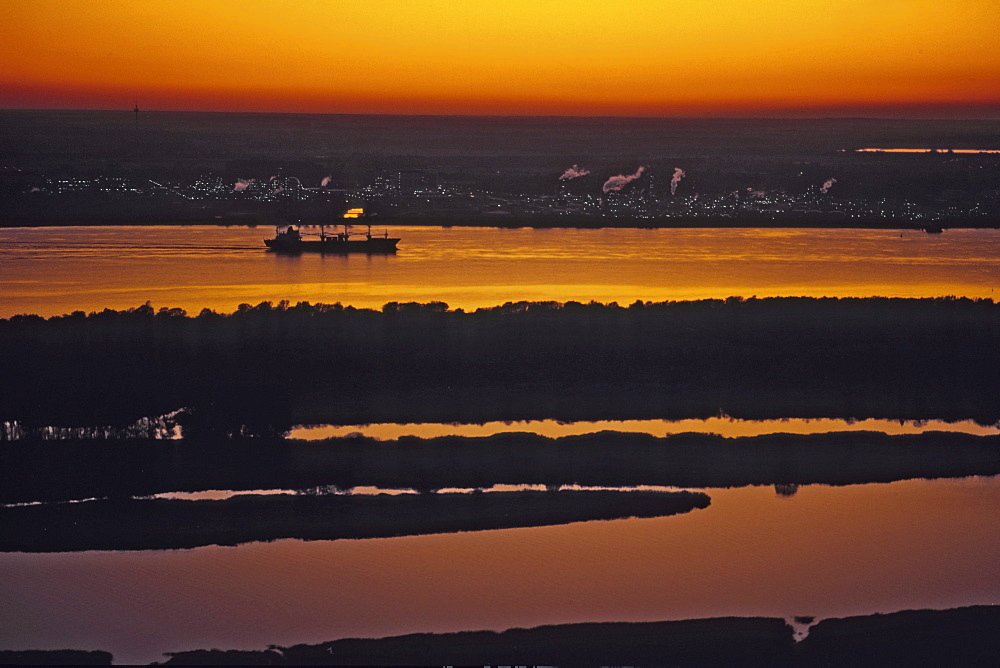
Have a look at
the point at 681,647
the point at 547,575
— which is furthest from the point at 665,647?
the point at 547,575

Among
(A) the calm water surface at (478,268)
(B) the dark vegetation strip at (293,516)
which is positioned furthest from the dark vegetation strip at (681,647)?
(A) the calm water surface at (478,268)

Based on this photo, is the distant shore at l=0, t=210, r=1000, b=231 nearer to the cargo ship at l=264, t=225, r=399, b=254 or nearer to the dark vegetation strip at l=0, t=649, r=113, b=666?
the cargo ship at l=264, t=225, r=399, b=254

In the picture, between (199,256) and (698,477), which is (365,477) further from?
(199,256)

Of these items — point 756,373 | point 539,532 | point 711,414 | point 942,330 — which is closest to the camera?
point 539,532

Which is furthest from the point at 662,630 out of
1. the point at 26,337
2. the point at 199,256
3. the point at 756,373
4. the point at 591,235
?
the point at 591,235

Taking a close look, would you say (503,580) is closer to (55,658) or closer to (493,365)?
(55,658)

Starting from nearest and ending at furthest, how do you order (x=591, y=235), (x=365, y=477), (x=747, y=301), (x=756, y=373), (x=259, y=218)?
(x=365, y=477) → (x=756, y=373) → (x=747, y=301) → (x=591, y=235) → (x=259, y=218)
